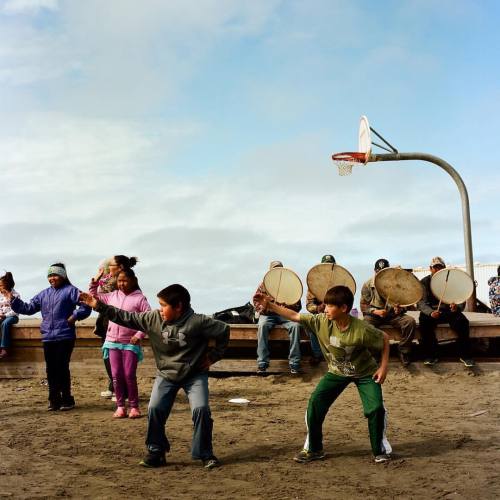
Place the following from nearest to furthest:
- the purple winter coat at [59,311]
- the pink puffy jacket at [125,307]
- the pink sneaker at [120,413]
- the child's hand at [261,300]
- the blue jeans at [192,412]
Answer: the child's hand at [261,300] → the blue jeans at [192,412] → the pink puffy jacket at [125,307] → the pink sneaker at [120,413] → the purple winter coat at [59,311]

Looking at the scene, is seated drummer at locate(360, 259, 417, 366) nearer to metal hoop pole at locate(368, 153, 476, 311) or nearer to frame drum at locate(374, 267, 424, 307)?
frame drum at locate(374, 267, 424, 307)

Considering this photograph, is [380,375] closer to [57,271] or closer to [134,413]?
[134,413]

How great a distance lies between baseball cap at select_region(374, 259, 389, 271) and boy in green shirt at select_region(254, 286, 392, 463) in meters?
5.54

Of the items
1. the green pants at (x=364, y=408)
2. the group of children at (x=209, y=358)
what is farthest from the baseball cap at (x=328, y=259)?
the green pants at (x=364, y=408)

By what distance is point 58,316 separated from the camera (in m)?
9.54

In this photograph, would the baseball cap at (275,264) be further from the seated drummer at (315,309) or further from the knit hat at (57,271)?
the knit hat at (57,271)

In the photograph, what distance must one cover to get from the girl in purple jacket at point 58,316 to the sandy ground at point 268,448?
2.25 ft

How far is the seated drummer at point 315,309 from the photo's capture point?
1189 cm

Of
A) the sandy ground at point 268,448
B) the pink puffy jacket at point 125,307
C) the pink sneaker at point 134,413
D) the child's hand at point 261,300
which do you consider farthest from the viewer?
the pink sneaker at point 134,413

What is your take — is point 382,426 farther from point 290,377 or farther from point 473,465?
point 290,377

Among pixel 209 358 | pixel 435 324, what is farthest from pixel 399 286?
pixel 209 358

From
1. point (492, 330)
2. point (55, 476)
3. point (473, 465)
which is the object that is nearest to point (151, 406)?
point (55, 476)

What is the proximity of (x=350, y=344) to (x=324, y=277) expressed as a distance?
5193 mm

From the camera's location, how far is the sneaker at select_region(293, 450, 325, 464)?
6883 mm
